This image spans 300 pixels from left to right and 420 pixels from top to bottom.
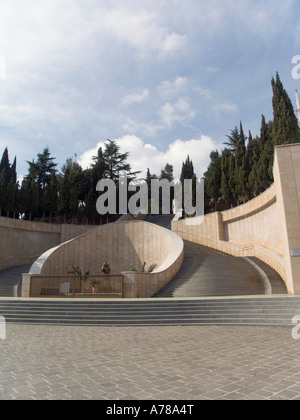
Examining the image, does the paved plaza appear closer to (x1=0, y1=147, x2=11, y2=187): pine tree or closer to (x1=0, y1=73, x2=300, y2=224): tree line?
(x1=0, y1=73, x2=300, y2=224): tree line

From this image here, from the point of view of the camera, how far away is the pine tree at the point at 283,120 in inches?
828

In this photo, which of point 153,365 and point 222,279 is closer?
point 153,365

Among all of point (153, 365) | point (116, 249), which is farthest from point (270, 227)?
point (153, 365)

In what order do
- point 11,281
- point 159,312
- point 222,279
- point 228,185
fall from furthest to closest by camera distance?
1. point 228,185
2. point 11,281
3. point 222,279
4. point 159,312

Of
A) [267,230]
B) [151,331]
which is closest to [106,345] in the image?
[151,331]

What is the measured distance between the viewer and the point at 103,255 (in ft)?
72.5

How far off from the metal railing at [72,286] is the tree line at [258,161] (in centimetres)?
1608

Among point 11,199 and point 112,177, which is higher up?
point 112,177

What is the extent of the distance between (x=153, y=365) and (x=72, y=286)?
9460 mm

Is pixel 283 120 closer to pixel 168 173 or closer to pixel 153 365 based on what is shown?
pixel 153 365

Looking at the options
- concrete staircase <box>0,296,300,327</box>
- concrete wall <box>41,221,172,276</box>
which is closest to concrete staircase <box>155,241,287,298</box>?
concrete staircase <box>0,296,300,327</box>

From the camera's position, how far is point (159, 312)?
9.52m
